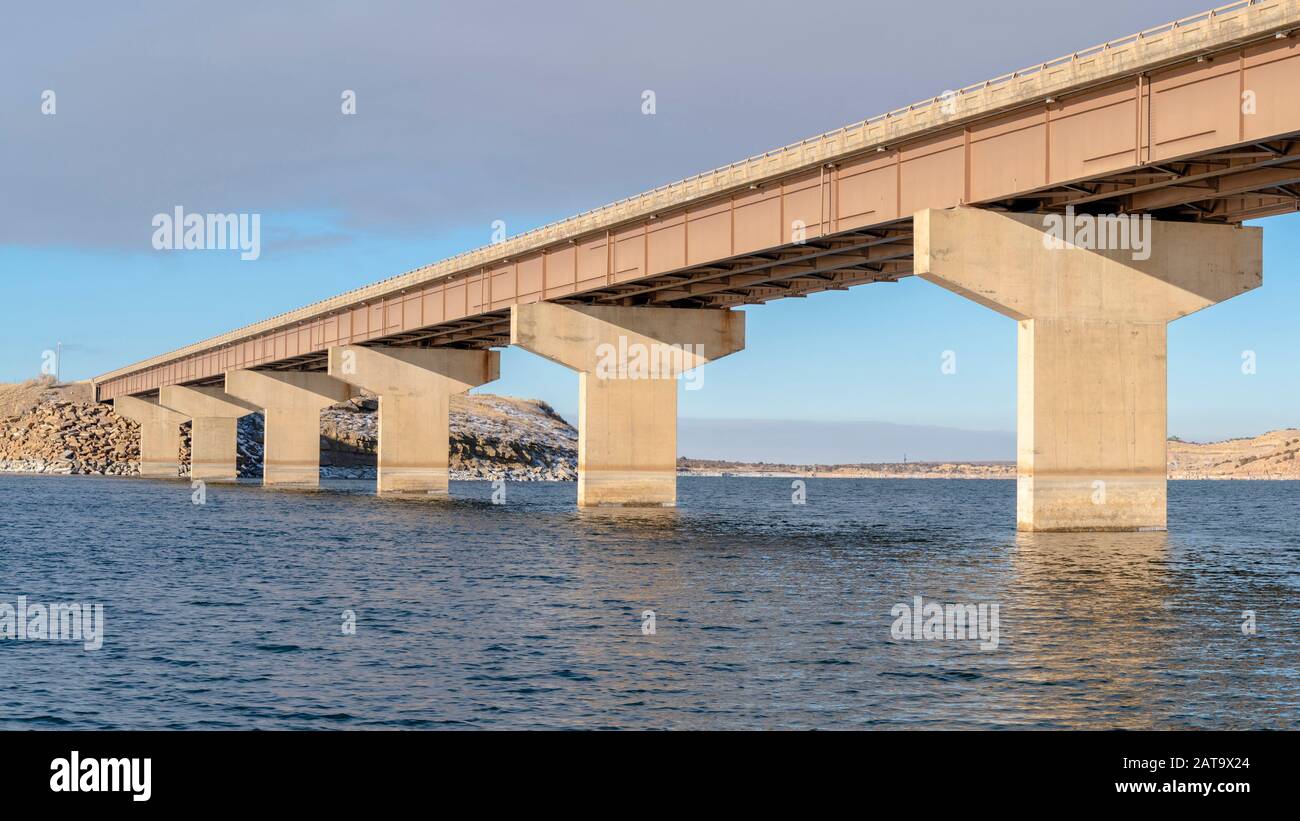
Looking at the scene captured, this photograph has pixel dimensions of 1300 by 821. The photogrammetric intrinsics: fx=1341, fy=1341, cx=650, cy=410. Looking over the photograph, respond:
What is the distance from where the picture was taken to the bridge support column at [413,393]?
83875mm

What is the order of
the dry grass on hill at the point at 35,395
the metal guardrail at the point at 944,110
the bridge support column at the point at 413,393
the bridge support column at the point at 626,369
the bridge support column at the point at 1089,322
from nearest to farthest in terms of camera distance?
1. the metal guardrail at the point at 944,110
2. the bridge support column at the point at 1089,322
3. the bridge support column at the point at 626,369
4. the bridge support column at the point at 413,393
5. the dry grass on hill at the point at 35,395

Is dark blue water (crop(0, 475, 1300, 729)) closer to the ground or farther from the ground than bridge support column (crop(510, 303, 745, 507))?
closer to the ground

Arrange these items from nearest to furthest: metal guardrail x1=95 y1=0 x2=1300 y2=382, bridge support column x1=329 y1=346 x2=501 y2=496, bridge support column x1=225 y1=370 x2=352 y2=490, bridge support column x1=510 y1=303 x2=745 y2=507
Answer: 1. metal guardrail x1=95 y1=0 x2=1300 y2=382
2. bridge support column x1=510 y1=303 x2=745 y2=507
3. bridge support column x1=329 y1=346 x2=501 y2=496
4. bridge support column x1=225 y1=370 x2=352 y2=490

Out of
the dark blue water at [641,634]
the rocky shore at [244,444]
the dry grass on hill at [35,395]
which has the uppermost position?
the dry grass on hill at [35,395]

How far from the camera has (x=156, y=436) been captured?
144 metres

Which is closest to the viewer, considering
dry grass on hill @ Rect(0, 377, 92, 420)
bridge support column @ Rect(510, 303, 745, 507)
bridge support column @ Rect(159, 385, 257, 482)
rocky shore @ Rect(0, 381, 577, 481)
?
bridge support column @ Rect(510, 303, 745, 507)

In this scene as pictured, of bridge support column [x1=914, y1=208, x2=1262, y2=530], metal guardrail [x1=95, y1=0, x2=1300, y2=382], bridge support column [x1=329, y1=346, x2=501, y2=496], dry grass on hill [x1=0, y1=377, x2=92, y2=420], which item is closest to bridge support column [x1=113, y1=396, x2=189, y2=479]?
dry grass on hill [x1=0, y1=377, x2=92, y2=420]

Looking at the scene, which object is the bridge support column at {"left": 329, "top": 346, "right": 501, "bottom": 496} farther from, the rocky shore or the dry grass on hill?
the dry grass on hill

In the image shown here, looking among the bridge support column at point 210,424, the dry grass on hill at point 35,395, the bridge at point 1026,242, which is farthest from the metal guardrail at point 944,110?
the dry grass on hill at point 35,395

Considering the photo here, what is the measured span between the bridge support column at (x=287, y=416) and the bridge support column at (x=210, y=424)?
74.1ft

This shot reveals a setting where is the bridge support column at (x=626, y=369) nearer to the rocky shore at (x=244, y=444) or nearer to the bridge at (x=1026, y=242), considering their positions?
the bridge at (x=1026, y=242)

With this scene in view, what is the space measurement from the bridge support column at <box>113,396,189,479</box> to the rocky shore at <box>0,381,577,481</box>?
9.71 feet

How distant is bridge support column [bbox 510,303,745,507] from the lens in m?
61.5
